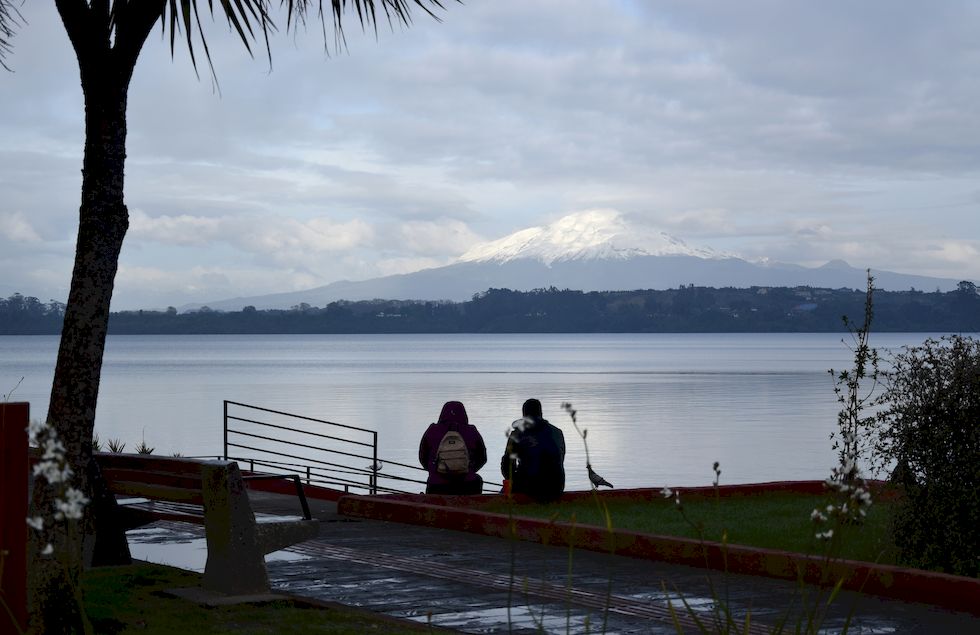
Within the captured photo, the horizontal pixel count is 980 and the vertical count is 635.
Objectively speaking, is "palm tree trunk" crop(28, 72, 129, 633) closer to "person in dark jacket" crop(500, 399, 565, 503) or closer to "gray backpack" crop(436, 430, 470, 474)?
"person in dark jacket" crop(500, 399, 565, 503)

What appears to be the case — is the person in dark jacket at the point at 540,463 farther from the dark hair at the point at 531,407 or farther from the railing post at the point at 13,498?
the railing post at the point at 13,498

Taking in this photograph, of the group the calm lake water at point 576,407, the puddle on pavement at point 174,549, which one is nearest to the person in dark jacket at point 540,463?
the puddle on pavement at point 174,549

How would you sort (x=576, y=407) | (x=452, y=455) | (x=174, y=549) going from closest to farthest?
1. (x=174, y=549)
2. (x=452, y=455)
3. (x=576, y=407)

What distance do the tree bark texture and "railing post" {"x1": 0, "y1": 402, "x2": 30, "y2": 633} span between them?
5.19ft

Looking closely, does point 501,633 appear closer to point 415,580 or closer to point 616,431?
point 415,580

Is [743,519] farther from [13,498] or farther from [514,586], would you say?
[13,498]

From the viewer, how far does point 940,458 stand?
9320 millimetres

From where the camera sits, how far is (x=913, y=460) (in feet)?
31.1

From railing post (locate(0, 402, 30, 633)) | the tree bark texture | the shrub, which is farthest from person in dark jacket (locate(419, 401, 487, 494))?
railing post (locate(0, 402, 30, 633))

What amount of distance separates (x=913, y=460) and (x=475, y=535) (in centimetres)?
390

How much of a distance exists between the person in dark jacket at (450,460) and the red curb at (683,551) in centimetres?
57

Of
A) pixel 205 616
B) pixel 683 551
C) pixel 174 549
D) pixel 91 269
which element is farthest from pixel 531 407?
pixel 91 269

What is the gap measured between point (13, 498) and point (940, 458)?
6247mm

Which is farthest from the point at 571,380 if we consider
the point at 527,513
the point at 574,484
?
the point at 527,513
